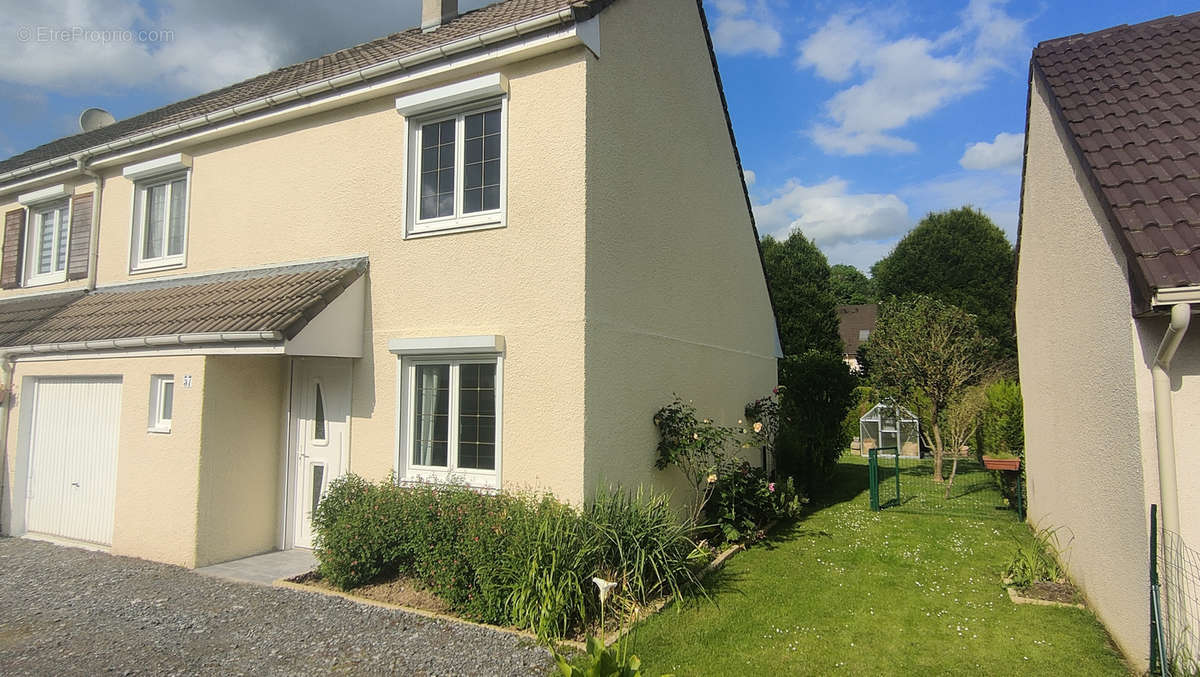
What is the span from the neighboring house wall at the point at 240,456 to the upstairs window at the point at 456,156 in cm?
326

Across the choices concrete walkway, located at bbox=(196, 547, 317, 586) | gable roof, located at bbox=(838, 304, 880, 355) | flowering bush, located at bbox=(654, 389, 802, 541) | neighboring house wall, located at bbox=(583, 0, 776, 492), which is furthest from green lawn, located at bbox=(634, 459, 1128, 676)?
gable roof, located at bbox=(838, 304, 880, 355)

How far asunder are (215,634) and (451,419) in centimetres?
333

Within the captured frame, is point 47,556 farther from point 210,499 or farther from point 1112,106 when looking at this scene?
point 1112,106

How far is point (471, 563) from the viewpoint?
7105 millimetres

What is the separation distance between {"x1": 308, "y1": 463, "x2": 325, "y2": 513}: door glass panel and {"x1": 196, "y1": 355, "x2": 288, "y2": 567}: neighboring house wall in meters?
0.64

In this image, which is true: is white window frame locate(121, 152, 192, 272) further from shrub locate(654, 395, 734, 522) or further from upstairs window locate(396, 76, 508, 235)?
shrub locate(654, 395, 734, 522)

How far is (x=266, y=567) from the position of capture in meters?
8.83

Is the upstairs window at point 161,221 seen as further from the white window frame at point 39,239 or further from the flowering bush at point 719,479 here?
the flowering bush at point 719,479

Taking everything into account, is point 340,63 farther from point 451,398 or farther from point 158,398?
point 451,398

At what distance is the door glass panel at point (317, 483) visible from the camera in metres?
9.49

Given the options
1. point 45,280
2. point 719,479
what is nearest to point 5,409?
point 45,280

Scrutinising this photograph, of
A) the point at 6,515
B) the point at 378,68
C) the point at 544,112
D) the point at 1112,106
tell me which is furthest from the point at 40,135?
the point at 1112,106

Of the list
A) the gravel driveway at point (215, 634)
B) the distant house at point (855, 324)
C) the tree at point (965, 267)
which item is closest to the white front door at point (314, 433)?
the gravel driveway at point (215, 634)

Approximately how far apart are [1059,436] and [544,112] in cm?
831
